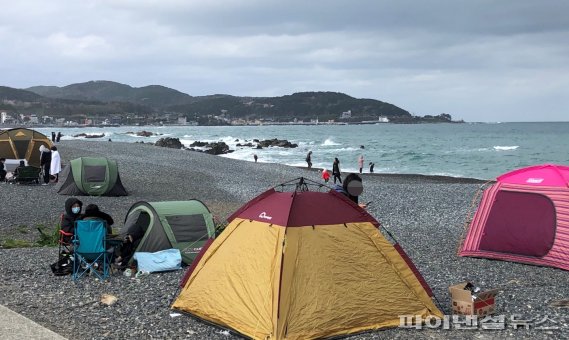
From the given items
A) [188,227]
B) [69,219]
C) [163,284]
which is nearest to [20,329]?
[163,284]

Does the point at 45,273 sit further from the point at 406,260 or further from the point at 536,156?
the point at 536,156

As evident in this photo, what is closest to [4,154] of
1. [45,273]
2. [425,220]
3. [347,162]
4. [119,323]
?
[45,273]

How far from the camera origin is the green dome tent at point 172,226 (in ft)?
36.6

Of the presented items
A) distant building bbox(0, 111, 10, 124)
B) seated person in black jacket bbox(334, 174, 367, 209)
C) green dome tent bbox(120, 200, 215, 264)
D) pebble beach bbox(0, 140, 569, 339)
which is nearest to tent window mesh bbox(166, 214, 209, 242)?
green dome tent bbox(120, 200, 215, 264)

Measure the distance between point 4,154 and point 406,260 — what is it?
893 inches

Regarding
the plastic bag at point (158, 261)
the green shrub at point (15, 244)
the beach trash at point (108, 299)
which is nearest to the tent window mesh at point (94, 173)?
the green shrub at point (15, 244)

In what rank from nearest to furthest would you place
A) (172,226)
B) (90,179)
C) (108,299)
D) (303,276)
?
(303,276) < (108,299) < (172,226) < (90,179)

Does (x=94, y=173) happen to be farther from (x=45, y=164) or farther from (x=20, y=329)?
(x=20, y=329)

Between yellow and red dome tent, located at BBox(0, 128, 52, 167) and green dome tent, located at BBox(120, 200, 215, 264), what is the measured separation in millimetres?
16146

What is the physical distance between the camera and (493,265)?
37.0 feet

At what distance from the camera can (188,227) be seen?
1159 centimetres

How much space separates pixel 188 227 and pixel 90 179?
1035 cm

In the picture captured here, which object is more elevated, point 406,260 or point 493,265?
point 406,260

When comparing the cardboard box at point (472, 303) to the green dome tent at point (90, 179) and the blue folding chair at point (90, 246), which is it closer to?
the blue folding chair at point (90, 246)
